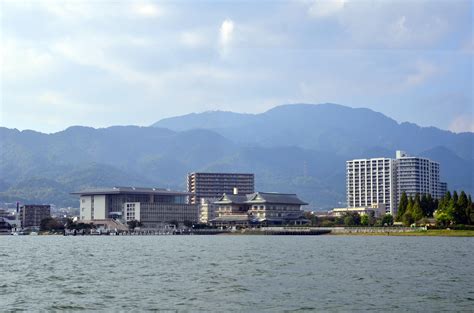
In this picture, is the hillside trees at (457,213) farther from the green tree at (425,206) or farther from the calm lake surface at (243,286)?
the calm lake surface at (243,286)

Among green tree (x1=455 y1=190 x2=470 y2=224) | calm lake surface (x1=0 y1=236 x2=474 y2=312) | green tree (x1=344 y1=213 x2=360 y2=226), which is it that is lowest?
calm lake surface (x1=0 y1=236 x2=474 y2=312)

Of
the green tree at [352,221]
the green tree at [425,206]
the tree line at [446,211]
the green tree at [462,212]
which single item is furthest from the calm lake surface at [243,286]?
the green tree at [352,221]

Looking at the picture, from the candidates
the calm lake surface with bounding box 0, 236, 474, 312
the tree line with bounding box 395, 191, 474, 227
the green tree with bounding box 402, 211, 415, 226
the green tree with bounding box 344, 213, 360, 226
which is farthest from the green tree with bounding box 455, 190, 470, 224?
the calm lake surface with bounding box 0, 236, 474, 312

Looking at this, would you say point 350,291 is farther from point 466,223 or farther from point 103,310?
point 466,223

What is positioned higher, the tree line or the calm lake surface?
the tree line

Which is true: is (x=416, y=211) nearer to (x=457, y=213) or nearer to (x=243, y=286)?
(x=457, y=213)

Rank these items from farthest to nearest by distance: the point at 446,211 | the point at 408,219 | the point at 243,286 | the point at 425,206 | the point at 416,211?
the point at 425,206 < the point at 408,219 < the point at 416,211 < the point at 446,211 < the point at 243,286

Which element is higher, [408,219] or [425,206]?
[425,206]

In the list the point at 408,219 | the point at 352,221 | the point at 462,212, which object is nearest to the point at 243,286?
the point at 462,212

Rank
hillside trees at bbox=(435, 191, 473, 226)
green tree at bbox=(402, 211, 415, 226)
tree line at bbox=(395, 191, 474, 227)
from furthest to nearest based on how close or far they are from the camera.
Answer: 1. green tree at bbox=(402, 211, 415, 226)
2. tree line at bbox=(395, 191, 474, 227)
3. hillside trees at bbox=(435, 191, 473, 226)

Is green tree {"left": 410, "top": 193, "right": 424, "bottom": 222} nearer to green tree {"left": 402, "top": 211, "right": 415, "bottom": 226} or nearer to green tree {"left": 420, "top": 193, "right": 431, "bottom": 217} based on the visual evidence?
green tree {"left": 402, "top": 211, "right": 415, "bottom": 226}

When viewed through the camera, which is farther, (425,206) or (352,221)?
(352,221)

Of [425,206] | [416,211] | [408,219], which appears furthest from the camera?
[425,206]

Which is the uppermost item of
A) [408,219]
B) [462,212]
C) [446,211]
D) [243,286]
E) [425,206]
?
[425,206]
